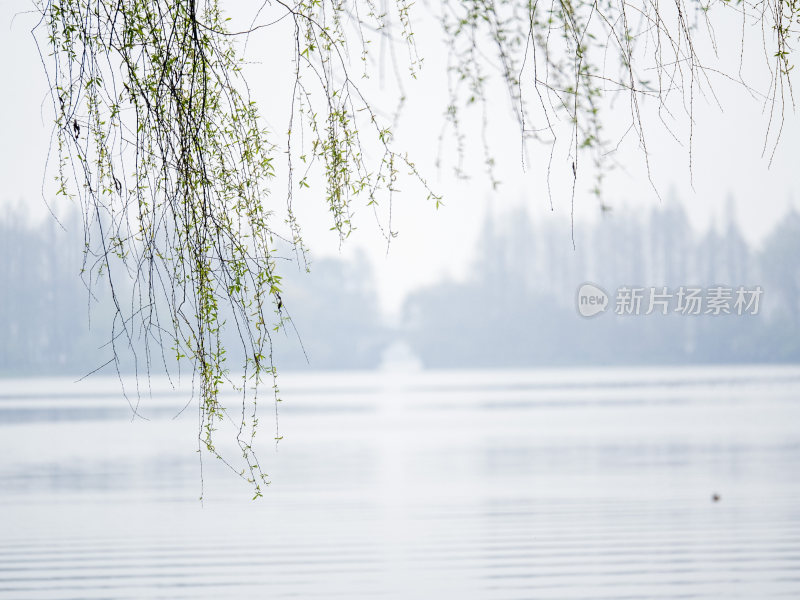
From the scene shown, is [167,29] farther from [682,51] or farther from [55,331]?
[55,331]

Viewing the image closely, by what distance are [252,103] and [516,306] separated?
6000 centimetres

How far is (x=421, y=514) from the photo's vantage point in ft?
28.1

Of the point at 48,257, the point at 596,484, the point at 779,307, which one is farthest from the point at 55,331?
the point at 596,484

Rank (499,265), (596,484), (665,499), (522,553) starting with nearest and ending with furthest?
(522,553) < (665,499) < (596,484) < (499,265)

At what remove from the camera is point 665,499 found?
9.05 metres

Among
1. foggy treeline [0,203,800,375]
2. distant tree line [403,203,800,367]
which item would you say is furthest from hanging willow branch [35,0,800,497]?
distant tree line [403,203,800,367]

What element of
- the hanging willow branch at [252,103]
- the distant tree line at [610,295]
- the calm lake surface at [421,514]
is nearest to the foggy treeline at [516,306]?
the distant tree line at [610,295]

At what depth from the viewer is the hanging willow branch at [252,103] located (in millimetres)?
2527

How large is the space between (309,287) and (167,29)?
64.4 metres

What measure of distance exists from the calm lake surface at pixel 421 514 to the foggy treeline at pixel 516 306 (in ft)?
133

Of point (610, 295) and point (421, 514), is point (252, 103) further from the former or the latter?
point (610, 295)

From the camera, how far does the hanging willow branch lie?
99.5 inches

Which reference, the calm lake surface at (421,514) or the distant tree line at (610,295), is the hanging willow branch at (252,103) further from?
the distant tree line at (610,295)

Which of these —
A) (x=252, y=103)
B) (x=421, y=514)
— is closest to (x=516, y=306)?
(x=421, y=514)
